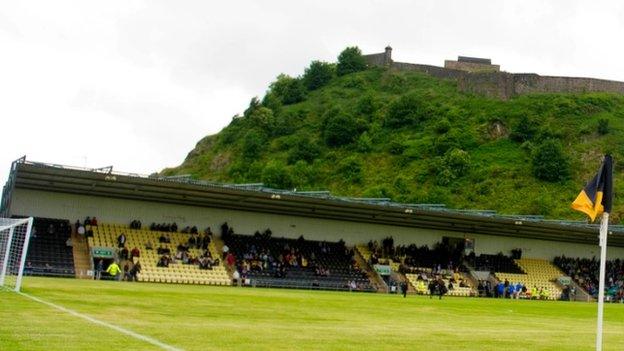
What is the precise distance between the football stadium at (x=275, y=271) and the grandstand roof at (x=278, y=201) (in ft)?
0.47

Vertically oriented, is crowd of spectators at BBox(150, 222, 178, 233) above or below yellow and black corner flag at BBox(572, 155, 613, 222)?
below

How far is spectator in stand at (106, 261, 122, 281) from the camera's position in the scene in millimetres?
42250

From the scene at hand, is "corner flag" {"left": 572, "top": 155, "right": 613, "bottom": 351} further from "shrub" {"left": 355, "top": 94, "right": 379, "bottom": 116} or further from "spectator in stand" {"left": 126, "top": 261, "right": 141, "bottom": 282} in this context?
"shrub" {"left": 355, "top": 94, "right": 379, "bottom": 116}

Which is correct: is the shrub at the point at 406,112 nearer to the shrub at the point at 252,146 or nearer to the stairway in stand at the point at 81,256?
the shrub at the point at 252,146

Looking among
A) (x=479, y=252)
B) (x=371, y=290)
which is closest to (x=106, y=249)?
(x=371, y=290)

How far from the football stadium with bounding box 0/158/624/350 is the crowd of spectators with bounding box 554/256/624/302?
21cm

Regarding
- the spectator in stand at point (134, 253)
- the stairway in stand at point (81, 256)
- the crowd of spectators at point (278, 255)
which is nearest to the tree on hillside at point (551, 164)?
the crowd of spectators at point (278, 255)

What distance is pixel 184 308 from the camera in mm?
23438

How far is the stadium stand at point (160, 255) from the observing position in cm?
4553

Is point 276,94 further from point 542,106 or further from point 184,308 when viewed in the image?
point 184,308

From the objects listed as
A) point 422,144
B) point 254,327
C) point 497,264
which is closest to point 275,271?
point 497,264

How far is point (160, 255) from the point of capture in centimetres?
4759

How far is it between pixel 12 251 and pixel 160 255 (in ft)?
54.1

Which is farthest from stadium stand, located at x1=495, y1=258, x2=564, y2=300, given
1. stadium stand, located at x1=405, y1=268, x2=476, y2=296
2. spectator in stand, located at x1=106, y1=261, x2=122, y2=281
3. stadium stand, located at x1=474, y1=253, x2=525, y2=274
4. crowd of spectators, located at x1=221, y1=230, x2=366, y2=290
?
spectator in stand, located at x1=106, y1=261, x2=122, y2=281
